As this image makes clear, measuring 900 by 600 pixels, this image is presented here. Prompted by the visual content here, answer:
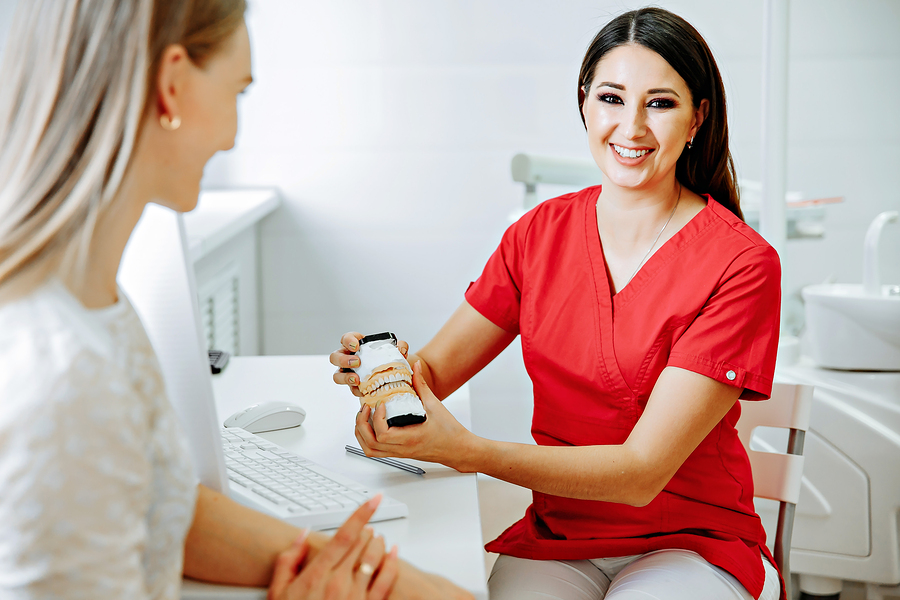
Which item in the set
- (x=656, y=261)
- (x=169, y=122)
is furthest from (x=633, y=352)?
(x=169, y=122)

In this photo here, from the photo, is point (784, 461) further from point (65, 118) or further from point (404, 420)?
point (65, 118)

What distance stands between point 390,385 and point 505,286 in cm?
43

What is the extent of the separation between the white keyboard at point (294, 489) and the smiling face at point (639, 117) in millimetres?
648

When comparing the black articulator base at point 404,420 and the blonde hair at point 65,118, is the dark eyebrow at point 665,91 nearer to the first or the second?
the black articulator base at point 404,420

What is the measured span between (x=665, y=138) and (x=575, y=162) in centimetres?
92

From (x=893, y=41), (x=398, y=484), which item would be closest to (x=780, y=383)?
(x=398, y=484)

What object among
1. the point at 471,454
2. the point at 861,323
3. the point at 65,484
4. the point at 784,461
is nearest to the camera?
the point at 65,484

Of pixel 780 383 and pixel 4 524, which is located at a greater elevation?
pixel 4 524

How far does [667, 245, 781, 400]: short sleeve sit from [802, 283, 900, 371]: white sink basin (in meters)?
0.90

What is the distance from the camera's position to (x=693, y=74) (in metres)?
1.14

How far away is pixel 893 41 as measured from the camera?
7.79 ft

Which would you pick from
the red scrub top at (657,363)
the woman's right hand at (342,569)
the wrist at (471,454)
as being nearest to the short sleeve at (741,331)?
the red scrub top at (657,363)

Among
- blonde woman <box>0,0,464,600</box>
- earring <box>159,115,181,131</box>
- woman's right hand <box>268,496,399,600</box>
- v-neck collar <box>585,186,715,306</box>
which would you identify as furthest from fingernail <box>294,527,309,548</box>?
v-neck collar <box>585,186,715,306</box>

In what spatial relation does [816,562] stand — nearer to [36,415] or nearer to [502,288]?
[502,288]
